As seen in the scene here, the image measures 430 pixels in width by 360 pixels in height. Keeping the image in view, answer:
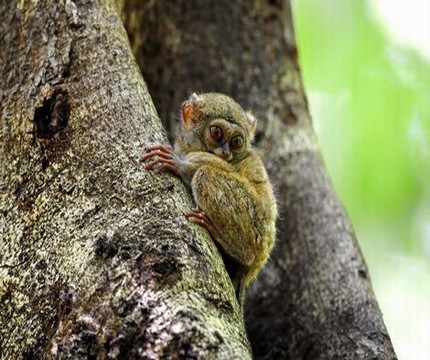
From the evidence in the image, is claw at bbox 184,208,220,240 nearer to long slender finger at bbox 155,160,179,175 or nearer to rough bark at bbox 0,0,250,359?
rough bark at bbox 0,0,250,359

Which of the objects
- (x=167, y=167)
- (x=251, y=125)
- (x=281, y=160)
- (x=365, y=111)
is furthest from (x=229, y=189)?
(x=365, y=111)

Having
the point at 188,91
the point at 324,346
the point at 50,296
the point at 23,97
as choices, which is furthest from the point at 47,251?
the point at 188,91

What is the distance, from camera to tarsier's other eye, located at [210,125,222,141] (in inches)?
198

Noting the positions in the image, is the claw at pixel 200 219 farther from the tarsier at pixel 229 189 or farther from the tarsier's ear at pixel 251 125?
the tarsier's ear at pixel 251 125

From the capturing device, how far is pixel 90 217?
3.51 metres

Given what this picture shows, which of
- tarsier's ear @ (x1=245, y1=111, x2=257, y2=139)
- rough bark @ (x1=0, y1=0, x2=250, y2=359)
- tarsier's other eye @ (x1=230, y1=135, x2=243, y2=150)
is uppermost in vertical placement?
tarsier's ear @ (x1=245, y1=111, x2=257, y2=139)

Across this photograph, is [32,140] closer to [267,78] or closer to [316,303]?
[316,303]

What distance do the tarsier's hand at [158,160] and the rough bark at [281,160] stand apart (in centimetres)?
147

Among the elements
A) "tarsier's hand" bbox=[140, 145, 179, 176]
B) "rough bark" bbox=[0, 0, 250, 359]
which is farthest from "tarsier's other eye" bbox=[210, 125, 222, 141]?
"tarsier's hand" bbox=[140, 145, 179, 176]

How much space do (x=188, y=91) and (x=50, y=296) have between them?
291cm

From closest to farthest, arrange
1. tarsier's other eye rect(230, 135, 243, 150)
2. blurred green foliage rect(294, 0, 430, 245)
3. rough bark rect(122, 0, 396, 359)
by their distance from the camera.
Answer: rough bark rect(122, 0, 396, 359), tarsier's other eye rect(230, 135, 243, 150), blurred green foliage rect(294, 0, 430, 245)

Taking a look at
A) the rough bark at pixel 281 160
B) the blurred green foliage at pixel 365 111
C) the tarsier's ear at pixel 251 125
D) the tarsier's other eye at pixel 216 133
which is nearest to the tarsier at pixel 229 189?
the tarsier's other eye at pixel 216 133

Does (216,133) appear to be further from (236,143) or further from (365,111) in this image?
(365,111)

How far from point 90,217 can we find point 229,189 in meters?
0.87
